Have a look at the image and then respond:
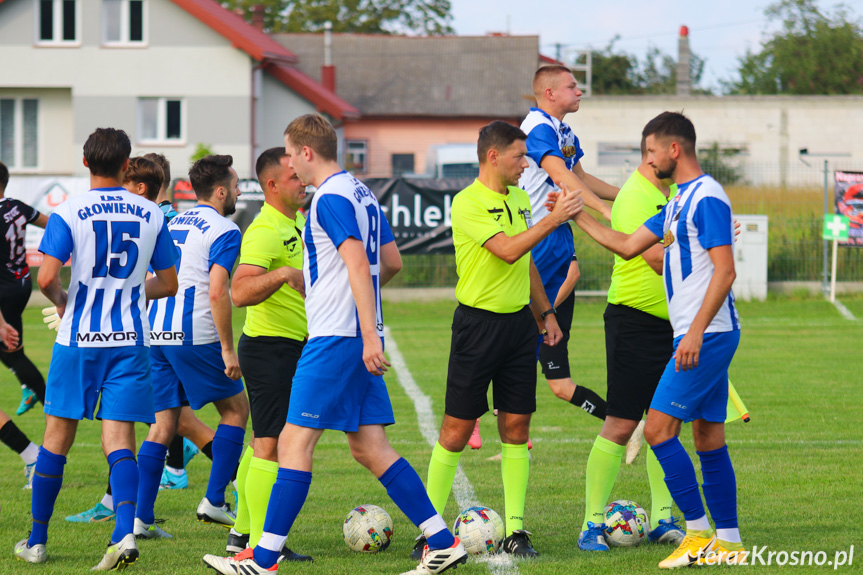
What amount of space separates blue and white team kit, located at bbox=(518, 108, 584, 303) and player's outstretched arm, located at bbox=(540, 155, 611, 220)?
6 centimetres

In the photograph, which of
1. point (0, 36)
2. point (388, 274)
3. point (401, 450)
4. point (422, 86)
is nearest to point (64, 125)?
point (0, 36)

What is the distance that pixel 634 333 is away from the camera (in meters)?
5.55

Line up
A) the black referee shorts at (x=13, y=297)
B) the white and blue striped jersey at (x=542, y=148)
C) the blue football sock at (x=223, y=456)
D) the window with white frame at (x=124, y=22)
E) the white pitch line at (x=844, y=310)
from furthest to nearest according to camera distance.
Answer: the window with white frame at (x=124, y=22) → the white pitch line at (x=844, y=310) → the black referee shorts at (x=13, y=297) → the blue football sock at (x=223, y=456) → the white and blue striped jersey at (x=542, y=148)

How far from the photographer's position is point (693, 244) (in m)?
4.91

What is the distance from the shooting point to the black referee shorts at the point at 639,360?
217 inches

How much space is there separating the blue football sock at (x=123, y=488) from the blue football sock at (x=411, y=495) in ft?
4.35

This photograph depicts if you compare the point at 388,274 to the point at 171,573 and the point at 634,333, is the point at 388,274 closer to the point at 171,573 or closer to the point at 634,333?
the point at 634,333

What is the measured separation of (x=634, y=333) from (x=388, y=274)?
143cm

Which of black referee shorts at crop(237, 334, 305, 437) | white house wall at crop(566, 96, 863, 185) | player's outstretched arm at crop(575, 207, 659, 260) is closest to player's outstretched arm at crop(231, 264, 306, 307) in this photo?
black referee shorts at crop(237, 334, 305, 437)

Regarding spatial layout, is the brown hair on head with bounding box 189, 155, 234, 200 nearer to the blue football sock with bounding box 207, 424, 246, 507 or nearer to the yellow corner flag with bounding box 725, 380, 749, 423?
the blue football sock with bounding box 207, 424, 246, 507

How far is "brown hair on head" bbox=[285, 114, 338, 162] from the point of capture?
478cm

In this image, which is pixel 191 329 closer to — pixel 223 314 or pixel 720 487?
pixel 223 314

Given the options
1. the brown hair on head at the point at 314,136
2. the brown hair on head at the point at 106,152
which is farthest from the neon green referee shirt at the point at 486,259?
the brown hair on head at the point at 106,152

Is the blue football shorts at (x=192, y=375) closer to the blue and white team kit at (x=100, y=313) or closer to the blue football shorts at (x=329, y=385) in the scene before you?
the blue and white team kit at (x=100, y=313)
